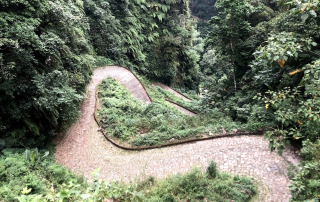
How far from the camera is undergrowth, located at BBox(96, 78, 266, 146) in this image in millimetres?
7465

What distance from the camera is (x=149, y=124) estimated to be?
28.6 ft

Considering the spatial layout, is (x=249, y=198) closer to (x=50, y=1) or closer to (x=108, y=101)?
(x=108, y=101)

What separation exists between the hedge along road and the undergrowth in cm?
42

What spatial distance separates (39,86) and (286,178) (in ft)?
26.3

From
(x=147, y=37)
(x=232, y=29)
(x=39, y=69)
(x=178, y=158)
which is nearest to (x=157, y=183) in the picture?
(x=178, y=158)

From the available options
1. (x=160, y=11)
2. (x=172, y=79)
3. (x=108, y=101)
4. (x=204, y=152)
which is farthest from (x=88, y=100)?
(x=160, y=11)

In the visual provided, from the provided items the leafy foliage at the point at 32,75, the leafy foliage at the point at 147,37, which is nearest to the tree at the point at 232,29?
the leafy foliage at the point at 32,75

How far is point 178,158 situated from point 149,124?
8.22ft

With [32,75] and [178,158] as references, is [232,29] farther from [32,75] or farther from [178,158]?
[32,75]

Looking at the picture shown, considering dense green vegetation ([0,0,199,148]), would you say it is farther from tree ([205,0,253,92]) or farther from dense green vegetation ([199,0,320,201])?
tree ([205,0,253,92])

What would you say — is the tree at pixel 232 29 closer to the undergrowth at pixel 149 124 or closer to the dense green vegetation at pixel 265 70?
the dense green vegetation at pixel 265 70

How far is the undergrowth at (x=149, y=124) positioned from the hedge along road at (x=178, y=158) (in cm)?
42

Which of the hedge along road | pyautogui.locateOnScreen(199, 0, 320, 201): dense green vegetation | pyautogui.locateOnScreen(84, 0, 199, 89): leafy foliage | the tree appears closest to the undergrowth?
the hedge along road

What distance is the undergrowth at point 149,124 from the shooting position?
7.46 metres
